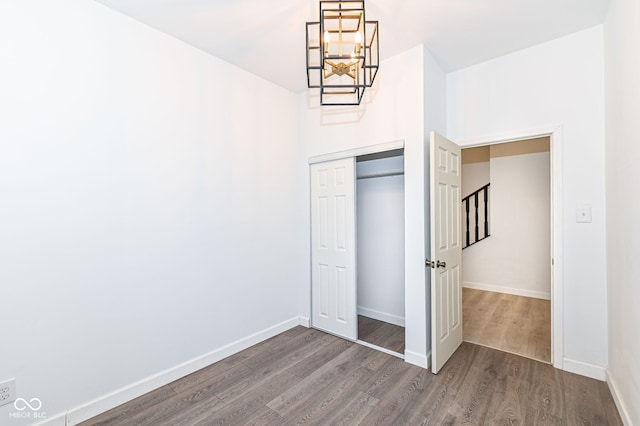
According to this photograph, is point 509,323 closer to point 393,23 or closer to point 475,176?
point 475,176

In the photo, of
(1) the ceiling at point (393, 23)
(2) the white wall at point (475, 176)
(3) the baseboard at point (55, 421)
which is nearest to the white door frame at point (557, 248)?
(1) the ceiling at point (393, 23)

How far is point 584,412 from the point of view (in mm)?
1912

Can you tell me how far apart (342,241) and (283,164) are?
3.84 ft

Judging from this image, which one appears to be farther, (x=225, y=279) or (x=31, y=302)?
(x=225, y=279)

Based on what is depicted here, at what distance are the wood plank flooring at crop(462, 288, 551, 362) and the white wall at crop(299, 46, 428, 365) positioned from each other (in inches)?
36.8

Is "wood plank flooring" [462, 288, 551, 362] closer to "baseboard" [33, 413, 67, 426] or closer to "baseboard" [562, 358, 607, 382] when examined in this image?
"baseboard" [562, 358, 607, 382]

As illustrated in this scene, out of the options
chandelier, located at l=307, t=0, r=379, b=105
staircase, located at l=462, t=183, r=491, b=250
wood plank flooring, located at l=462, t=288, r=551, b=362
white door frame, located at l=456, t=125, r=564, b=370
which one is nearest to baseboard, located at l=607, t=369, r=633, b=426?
white door frame, located at l=456, t=125, r=564, b=370

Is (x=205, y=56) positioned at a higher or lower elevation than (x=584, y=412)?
higher

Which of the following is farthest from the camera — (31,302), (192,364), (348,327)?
(348,327)

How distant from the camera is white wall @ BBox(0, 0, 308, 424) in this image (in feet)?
5.68

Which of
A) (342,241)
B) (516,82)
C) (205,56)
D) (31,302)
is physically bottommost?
(31,302)

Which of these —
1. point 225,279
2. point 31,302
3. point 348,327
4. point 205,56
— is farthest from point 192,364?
point 205,56

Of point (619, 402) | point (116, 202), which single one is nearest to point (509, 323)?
point (619, 402)

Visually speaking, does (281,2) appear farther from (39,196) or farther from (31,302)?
(31,302)
